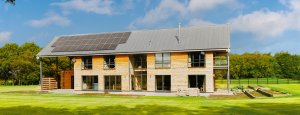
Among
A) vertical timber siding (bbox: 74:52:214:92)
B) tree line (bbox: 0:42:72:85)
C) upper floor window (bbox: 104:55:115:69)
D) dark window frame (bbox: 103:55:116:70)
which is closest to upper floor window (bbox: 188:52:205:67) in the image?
vertical timber siding (bbox: 74:52:214:92)

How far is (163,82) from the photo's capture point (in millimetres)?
35250

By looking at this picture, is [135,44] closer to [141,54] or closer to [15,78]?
[141,54]

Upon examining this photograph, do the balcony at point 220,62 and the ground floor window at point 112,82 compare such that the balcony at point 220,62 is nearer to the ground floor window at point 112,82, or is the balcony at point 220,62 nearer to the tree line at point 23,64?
the ground floor window at point 112,82

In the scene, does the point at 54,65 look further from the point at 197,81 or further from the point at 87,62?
the point at 197,81

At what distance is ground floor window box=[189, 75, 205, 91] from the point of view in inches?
1326

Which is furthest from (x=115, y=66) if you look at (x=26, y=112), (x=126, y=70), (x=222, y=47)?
(x=26, y=112)

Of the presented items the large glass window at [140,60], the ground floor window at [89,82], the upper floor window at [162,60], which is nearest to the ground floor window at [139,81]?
the large glass window at [140,60]

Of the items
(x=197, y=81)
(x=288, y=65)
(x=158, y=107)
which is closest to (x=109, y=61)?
(x=197, y=81)

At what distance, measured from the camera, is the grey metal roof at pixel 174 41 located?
33906 mm

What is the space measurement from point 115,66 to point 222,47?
11471 millimetres

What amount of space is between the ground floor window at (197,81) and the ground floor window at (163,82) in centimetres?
229

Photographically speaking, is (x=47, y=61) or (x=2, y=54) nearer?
(x=47, y=61)

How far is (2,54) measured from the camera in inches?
2475

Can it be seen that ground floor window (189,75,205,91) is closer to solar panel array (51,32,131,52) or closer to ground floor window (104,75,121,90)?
ground floor window (104,75,121,90)
